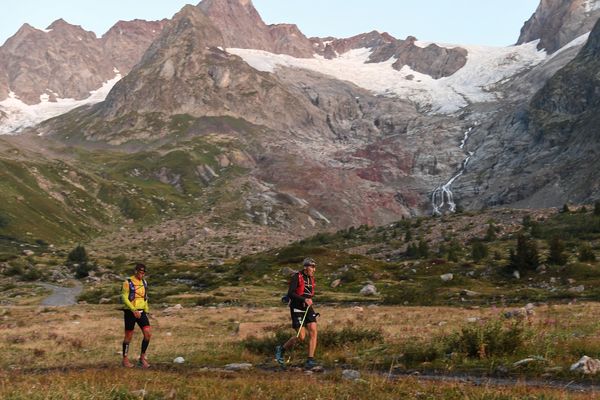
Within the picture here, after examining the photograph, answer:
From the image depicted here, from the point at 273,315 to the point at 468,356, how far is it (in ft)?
73.4

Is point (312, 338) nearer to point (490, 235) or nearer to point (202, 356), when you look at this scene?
point (202, 356)

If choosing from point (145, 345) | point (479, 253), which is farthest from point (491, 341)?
point (479, 253)

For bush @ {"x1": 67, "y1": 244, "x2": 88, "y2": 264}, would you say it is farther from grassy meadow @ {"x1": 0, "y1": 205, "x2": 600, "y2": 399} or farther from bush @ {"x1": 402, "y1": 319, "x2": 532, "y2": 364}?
bush @ {"x1": 402, "y1": 319, "x2": 532, "y2": 364}

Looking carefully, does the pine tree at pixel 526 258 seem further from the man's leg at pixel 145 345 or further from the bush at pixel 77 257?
the bush at pixel 77 257

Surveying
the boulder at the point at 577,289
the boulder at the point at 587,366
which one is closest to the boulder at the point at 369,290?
the boulder at the point at 577,289

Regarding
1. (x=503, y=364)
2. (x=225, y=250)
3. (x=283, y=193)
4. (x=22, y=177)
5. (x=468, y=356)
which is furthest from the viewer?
(x=283, y=193)

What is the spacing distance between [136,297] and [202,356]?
11.8 ft

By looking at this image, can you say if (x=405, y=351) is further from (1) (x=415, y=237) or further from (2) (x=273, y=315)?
(1) (x=415, y=237)

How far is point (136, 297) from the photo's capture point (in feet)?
64.1

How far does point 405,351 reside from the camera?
17.8 meters

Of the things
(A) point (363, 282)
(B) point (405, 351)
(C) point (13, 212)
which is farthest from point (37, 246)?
(B) point (405, 351)

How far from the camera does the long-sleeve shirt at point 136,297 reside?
19.3 meters

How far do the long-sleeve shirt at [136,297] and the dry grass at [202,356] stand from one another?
2084 mm

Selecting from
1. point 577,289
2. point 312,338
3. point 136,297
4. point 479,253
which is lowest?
point 479,253
